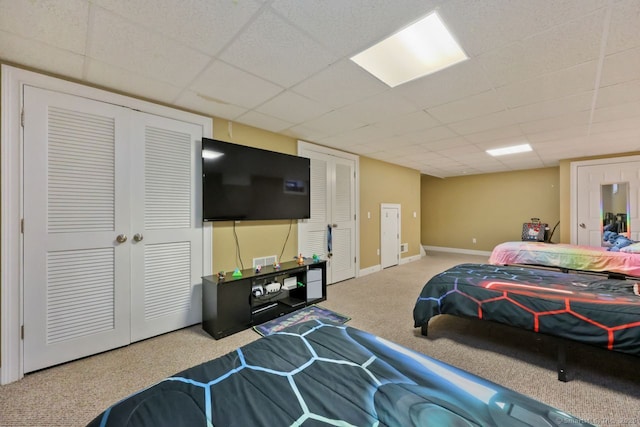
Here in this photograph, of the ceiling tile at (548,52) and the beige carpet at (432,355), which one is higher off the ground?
the ceiling tile at (548,52)

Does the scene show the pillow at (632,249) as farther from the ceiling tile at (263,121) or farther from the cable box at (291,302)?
the ceiling tile at (263,121)

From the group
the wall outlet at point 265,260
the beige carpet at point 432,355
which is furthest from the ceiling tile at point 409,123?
the beige carpet at point 432,355

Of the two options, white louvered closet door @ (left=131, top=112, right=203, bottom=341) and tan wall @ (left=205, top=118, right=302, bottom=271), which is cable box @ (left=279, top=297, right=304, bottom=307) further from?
white louvered closet door @ (left=131, top=112, right=203, bottom=341)

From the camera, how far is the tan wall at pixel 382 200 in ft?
16.6

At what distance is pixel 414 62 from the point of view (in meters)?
2.03

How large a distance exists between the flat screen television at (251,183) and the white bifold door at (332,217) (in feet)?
0.95

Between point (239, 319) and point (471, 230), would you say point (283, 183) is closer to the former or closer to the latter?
point (239, 319)

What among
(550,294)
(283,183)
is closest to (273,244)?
(283,183)

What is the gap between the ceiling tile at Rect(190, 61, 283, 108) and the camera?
2.09m

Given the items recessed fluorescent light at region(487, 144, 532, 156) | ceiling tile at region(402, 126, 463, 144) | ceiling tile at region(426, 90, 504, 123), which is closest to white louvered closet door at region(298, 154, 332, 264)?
ceiling tile at region(402, 126, 463, 144)

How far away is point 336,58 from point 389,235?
4376mm

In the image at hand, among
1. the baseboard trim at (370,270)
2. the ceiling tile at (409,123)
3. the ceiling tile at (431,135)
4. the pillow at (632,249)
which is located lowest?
the baseboard trim at (370,270)

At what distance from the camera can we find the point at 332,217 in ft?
14.3

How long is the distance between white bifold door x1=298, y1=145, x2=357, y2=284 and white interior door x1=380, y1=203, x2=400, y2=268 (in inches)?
39.1
